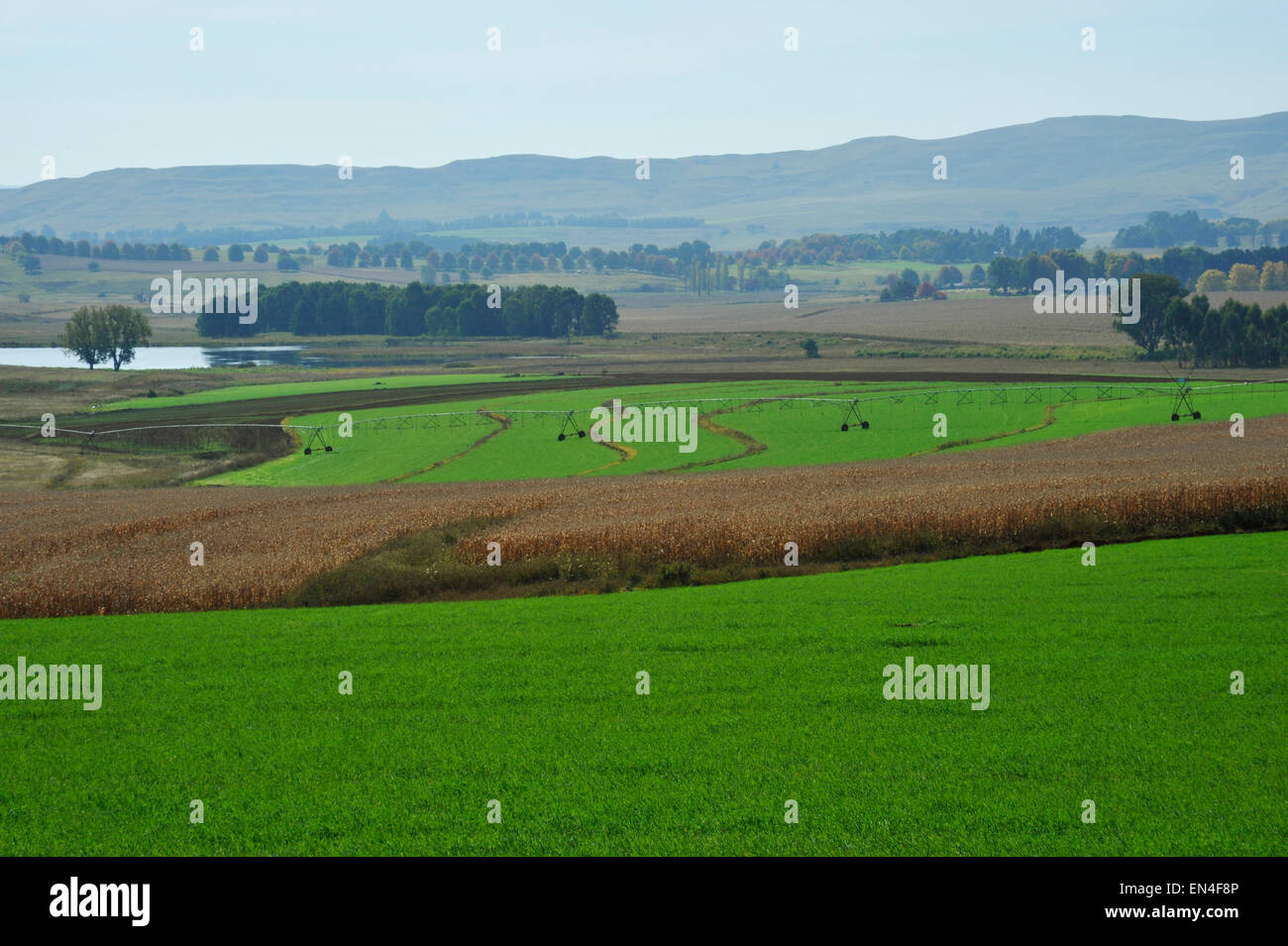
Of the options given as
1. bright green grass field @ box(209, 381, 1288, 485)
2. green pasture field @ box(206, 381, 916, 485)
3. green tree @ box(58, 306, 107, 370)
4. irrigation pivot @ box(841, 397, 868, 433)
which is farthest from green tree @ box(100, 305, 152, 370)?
irrigation pivot @ box(841, 397, 868, 433)

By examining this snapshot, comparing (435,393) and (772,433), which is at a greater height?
(435,393)

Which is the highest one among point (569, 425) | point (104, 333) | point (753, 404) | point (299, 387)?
point (104, 333)

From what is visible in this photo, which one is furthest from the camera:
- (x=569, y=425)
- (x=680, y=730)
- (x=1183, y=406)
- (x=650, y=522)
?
(x=569, y=425)

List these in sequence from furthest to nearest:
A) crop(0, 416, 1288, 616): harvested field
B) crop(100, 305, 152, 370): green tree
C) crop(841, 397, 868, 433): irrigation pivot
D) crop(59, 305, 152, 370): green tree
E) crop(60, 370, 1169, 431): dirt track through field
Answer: crop(100, 305, 152, 370): green tree → crop(59, 305, 152, 370): green tree → crop(60, 370, 1169, 431): dirt track through field → crop(841, 397, 868, 433): irrigation pivot → crop(0, 416, 1288, 616): harvested field

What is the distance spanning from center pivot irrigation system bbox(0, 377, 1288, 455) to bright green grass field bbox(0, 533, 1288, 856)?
61515 millimetres

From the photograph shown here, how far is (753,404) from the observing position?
318ft

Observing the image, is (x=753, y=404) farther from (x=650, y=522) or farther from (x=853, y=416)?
(x=650, y=522)

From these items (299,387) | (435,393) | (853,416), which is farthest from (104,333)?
(853,416)

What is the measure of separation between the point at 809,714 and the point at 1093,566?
1473 cm

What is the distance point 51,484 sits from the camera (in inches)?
3029

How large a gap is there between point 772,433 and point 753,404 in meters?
14.8

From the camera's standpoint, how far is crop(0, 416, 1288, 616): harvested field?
109 ft

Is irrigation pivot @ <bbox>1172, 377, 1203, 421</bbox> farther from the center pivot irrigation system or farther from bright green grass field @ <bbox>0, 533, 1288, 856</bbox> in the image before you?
bright green grass field @ <bbox>0, 533, 1288, 856</bbox>
